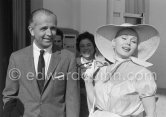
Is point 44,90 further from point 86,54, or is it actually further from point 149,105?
point 86,54

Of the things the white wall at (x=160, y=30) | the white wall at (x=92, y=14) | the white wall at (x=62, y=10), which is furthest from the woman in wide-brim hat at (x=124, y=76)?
the white wall at (x=160, y=30)

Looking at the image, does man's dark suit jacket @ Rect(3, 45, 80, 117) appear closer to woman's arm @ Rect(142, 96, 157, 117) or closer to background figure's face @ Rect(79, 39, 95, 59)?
woman's arm @ Rect(142, 96, 157, 117)

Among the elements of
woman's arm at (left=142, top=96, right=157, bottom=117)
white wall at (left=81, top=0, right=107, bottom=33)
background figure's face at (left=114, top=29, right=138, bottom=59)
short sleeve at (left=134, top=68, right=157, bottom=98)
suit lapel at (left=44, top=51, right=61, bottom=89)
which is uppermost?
white wall at (left=81, top=0, right=107, bottom=33)

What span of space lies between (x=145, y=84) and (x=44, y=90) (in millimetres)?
738

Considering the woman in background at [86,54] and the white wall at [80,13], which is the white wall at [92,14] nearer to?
the white wall at [80,13]

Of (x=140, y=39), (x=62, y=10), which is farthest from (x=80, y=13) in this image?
(x=140, y=39)

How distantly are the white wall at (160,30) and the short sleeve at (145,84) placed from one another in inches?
192

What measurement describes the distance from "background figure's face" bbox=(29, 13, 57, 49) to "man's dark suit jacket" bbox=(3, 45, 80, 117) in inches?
5.2

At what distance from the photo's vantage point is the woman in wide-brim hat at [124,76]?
6.76 feet

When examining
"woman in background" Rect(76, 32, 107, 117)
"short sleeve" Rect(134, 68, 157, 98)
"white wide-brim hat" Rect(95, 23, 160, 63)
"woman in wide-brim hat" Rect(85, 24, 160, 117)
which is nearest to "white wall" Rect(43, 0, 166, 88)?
"woman in background" Rect(76, 32, 107, 117)

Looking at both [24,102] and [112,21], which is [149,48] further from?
[112,21]

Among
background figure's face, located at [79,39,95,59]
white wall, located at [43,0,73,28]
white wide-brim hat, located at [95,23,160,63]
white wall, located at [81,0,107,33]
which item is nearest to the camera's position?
white wide-brim hat, located at [95,23,160,63]

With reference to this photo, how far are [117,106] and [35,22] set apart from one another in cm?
87

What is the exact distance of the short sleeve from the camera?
2.05 m
